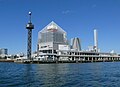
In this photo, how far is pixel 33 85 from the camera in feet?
139

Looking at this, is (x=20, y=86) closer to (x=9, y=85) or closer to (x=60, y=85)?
(x=9, y=85)

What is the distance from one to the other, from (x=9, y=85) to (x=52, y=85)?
7.51 metres

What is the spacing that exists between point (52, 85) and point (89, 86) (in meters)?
6.42

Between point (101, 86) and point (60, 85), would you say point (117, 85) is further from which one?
point (60, 85)

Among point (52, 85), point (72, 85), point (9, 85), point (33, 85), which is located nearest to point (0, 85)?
point (9, 85)

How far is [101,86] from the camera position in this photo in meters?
41.4

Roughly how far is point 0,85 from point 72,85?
41.3 ft

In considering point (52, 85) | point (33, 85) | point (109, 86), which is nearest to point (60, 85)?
point (52, 85)

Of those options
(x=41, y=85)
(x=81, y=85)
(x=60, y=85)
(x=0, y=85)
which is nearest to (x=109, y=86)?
(x=81, y=85)

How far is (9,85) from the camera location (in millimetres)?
42031

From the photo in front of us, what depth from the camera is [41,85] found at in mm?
42219

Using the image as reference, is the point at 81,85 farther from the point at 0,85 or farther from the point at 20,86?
the point at 0,85

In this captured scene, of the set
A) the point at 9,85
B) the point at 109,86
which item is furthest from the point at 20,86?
the point at 109,86

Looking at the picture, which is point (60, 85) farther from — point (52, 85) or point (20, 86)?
point (20, 86)
